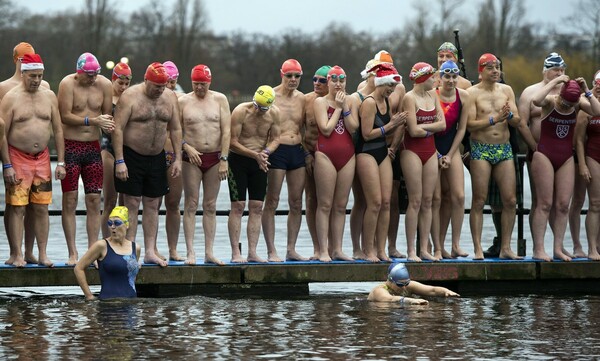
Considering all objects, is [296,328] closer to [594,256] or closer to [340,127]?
[340,127]

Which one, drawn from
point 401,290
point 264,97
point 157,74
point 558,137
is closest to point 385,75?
Answer: point 264,97

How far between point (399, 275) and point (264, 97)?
260 centimetres

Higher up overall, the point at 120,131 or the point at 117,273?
the point at 120,131

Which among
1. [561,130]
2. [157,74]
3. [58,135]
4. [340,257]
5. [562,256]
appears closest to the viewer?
[58,135]

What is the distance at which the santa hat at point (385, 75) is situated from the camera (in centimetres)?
1633

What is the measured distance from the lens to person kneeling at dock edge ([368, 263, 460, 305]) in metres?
15.4

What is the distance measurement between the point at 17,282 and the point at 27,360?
3794 mm

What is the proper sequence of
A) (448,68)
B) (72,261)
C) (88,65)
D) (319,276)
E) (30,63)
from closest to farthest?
(30,63)
(88,65)
(72,261)
(319,276)
(448,68)

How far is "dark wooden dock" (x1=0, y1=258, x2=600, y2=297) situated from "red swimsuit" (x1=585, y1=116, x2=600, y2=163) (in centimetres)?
131

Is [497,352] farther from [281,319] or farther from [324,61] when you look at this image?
[324,61]

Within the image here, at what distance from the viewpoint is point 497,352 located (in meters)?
12.4

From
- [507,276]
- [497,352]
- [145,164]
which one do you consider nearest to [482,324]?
[497,352]

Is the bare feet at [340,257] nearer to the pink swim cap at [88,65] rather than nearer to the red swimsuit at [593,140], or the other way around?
the red swimsuit at [593,140]

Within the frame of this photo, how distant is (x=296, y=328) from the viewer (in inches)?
542
